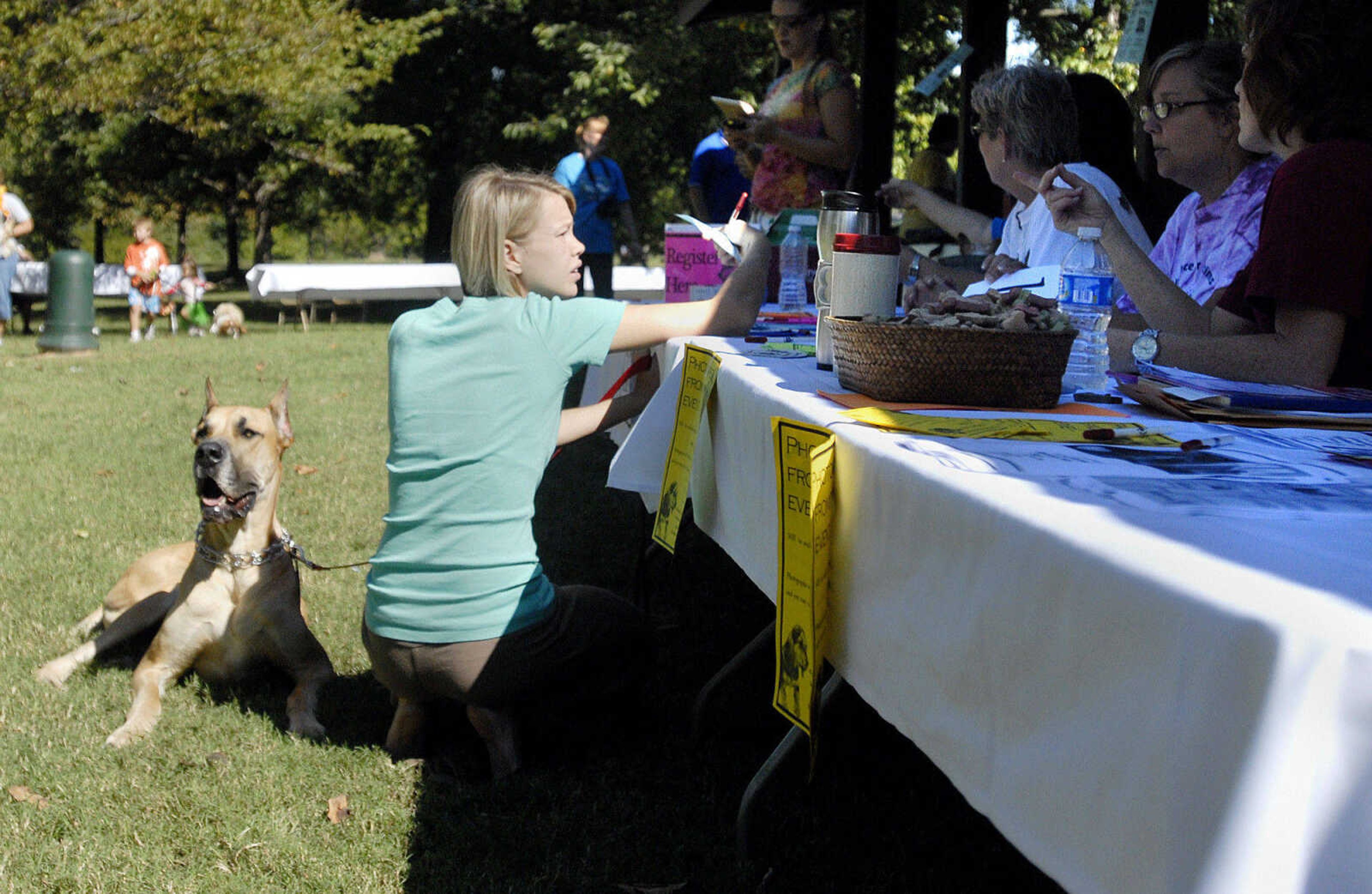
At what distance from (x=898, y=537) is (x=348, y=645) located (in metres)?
3.06

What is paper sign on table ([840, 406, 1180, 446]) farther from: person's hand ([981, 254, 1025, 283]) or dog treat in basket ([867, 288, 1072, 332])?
person's hand ([981, 254, 1025, 283])

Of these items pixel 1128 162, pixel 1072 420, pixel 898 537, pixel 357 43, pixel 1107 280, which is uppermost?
pixel 357 43

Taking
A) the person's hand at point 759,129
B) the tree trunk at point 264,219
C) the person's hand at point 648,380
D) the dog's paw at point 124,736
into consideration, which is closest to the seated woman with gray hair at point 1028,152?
the person's hand at point 759,129

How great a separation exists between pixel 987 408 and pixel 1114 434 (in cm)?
35

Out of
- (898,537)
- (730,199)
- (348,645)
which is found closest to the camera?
(898,537)

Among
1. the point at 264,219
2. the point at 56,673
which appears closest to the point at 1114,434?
the point at 56,673

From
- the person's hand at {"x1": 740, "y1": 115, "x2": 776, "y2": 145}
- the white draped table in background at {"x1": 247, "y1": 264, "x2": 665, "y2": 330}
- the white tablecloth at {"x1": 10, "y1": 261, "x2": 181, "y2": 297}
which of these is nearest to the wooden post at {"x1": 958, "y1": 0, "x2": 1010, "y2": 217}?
the person's hand at {"x1": 740, "y1": 115, "x2": 776, "y2": 145}

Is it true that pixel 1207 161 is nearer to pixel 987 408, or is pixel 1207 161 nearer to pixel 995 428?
pixel 987 408

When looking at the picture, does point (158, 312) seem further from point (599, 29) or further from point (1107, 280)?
point (1107, 280)

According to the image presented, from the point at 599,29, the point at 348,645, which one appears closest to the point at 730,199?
the point at 348,645

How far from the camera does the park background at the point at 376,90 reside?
16266 mm

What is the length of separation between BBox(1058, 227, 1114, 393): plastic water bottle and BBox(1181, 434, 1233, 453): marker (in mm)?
564

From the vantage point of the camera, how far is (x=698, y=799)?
Result: 2986 mm

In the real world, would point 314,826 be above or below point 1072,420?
below
